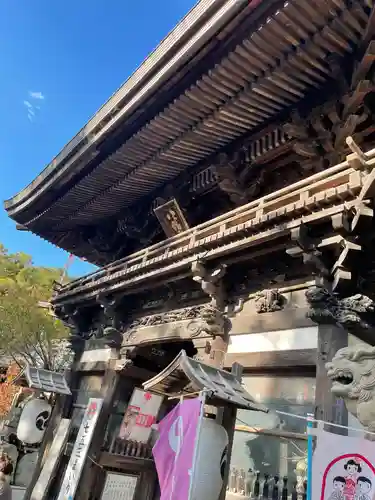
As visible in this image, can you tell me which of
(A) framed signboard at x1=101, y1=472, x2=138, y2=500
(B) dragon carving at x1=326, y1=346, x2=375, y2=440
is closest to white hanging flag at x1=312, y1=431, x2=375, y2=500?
(B) dragon carving at x1=326, y1=346, x2=375, y2=440

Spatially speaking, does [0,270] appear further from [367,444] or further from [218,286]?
[367,444]

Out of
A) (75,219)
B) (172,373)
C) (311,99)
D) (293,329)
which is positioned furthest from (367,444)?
(75,219)

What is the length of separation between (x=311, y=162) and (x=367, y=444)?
3736mm

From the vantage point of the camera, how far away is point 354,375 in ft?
10.7

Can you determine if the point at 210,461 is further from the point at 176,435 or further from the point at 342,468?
the point at 342,468

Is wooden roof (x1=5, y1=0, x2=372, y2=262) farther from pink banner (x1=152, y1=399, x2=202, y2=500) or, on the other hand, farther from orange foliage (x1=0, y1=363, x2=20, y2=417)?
orange foliage (x1=0, y1=363, x2=20, y2=417)

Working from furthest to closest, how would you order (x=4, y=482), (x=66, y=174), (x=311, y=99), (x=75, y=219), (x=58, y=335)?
(x=58, y=335) → (x=75, y=219) → (x=66, y=174) → (x=4, y=482) → (x=311, y=99)

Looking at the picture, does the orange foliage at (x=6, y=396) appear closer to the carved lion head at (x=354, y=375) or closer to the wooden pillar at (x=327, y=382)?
the wooden pillar at (x=327, y=382)

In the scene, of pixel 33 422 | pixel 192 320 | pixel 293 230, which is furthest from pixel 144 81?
pixel 33 422

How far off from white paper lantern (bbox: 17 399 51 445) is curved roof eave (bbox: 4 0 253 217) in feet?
14.9

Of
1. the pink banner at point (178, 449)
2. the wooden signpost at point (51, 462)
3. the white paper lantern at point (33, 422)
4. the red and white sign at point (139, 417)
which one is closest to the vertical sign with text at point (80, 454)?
the red and white sign at point (139, 417)

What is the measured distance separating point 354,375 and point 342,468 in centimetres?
71

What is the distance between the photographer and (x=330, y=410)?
3896mm

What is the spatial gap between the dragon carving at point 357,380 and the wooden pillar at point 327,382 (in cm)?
56
